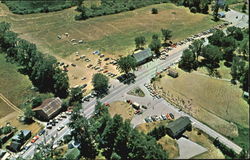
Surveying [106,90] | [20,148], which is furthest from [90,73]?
[20,148]

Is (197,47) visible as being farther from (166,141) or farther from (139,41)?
(166,141)

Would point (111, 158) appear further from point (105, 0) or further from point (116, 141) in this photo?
point (105, 0)

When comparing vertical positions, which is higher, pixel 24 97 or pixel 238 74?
pixel 238 74

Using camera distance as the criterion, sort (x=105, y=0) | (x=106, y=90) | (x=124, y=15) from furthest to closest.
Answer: (x=105, y=0)
(x=124, y=15)
(x=106, y=90)

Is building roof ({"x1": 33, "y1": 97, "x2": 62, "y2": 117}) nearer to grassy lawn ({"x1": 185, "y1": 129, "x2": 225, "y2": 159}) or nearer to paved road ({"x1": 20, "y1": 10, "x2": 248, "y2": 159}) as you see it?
paved road ({"x1": 20, "y1": 10, "x2": 248, "y2": 159})

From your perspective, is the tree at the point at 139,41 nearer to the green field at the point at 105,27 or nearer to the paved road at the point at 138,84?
the green field at the point at 105,27

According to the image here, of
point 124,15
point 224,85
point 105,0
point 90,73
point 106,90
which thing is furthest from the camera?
point 105,0
